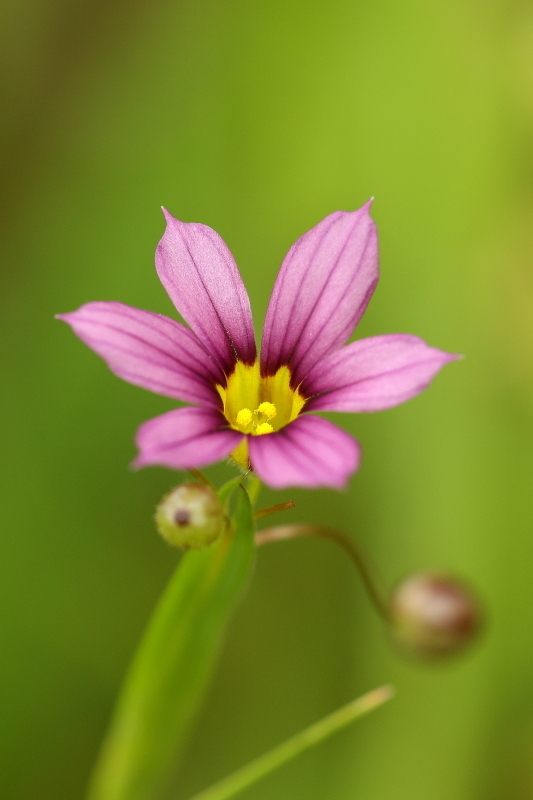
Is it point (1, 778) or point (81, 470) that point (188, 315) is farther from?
point (1, 778)

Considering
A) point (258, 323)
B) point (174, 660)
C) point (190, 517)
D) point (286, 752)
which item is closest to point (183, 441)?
point (190, 517)

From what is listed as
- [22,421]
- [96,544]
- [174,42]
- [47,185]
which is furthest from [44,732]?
[174,42]

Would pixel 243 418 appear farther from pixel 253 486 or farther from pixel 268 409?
pixel 253 486

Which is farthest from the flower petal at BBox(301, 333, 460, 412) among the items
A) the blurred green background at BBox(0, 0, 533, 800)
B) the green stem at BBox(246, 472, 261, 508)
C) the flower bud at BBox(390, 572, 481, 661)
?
the blurred green background at BBox(0, 0, 533, 800)

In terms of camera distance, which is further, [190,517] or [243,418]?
[243,418]

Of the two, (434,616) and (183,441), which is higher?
(183,441)

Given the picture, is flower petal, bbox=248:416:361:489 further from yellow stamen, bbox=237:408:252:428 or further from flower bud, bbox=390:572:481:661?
flower bud, bbox=390:572:481:661

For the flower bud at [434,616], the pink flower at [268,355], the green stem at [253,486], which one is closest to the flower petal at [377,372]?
the pink flower at [268,355]
